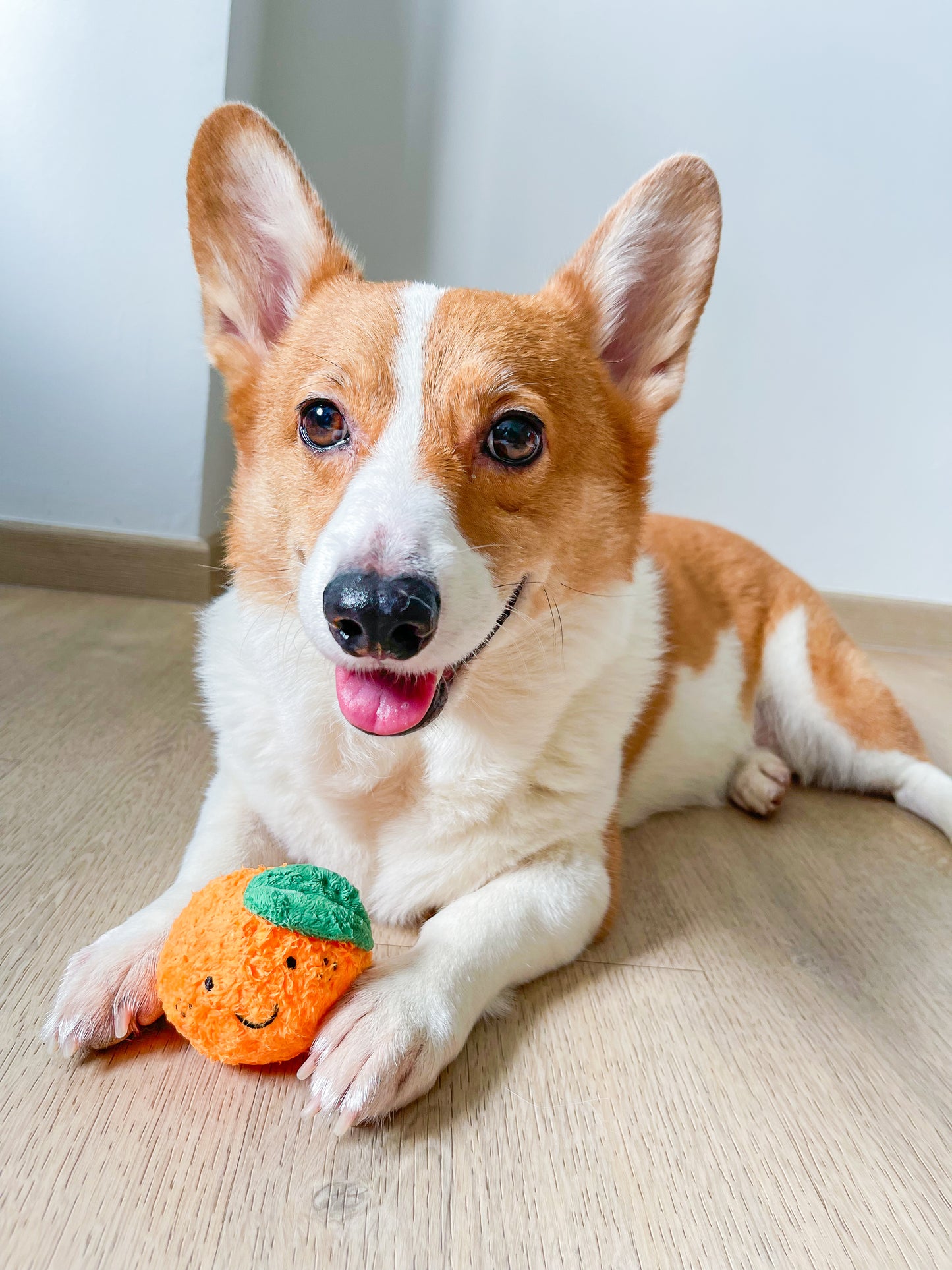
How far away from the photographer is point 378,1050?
82cm

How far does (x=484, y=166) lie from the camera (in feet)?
9.04

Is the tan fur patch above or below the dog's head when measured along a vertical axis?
below

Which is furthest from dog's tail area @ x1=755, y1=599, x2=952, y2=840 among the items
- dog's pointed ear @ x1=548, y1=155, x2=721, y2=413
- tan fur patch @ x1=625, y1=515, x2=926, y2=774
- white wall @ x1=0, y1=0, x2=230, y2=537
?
white wall @ x1=0, y1=0, x2=230, y2=537

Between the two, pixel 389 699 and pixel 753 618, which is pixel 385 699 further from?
pixel 753 618

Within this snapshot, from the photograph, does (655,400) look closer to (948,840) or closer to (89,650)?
(948,840)

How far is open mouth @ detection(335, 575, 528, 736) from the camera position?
3.12 feet

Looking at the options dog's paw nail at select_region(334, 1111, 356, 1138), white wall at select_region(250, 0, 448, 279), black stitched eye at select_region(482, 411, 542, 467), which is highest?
white wall at select_region(250, 0, 448, 279)

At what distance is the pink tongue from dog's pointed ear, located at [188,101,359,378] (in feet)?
1.90

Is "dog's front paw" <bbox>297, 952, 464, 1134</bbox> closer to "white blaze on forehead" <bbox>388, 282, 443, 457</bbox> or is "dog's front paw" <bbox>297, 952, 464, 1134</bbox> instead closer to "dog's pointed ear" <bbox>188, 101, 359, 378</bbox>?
"white blaze on forehead" <bbox>388, 282, 443, 457</bbox>

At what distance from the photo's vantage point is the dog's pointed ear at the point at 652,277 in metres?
1.24

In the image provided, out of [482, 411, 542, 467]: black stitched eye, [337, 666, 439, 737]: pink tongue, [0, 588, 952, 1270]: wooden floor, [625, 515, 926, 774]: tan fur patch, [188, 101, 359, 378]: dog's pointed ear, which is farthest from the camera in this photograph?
[625, 515, 926, 774]: tan fur patch

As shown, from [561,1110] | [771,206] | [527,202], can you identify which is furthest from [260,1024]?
[771,206]

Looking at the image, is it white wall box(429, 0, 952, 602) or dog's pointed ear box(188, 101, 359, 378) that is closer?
dog's pointed ear box(188, 101, 359, 378)

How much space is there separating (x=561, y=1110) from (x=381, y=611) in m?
0.53
